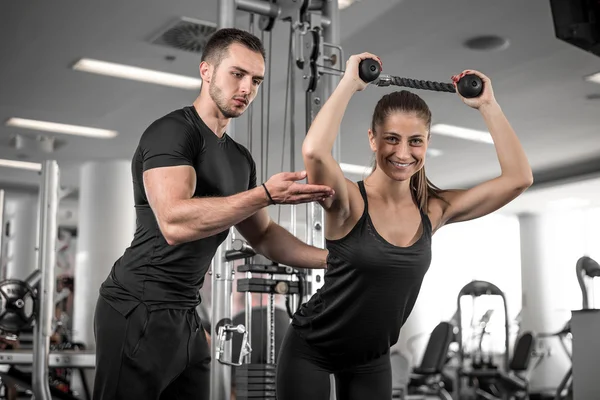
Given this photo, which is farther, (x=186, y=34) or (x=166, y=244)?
(x=186, y=34)

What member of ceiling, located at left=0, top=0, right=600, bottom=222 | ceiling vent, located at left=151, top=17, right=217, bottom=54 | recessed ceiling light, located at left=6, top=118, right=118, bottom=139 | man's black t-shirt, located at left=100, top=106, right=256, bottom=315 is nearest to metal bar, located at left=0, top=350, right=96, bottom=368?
ceiling, located at left=0, top=0, right=600, bottom=222

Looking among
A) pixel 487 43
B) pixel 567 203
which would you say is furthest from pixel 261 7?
pixel 567 203

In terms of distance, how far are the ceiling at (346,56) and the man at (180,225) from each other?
2.85m

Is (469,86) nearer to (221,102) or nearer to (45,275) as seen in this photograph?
(221,102)

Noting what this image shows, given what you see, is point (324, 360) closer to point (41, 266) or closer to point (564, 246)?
point (41, 266)

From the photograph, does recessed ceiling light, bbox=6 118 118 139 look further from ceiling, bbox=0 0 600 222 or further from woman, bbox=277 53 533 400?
woman, bbox=277 53 533 400

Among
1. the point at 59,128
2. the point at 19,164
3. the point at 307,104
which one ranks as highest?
the point at 59,128

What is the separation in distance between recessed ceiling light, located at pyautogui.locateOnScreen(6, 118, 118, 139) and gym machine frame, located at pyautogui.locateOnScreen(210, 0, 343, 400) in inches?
193

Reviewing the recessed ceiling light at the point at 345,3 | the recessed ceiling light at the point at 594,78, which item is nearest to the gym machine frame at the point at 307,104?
the recessed ceiling light at the point at 345,3

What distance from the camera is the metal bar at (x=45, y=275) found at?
378 cm

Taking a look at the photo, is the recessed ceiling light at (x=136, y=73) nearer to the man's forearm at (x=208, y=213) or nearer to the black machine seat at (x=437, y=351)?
the black machine seat at (x=437, y=351)

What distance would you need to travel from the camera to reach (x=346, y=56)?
5676 millimetres

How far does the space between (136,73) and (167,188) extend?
182 inches

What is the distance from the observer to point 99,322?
1.81 m
